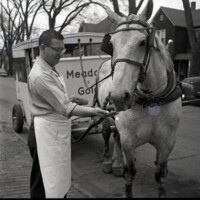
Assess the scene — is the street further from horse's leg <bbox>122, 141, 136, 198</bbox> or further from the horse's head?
the horse's head

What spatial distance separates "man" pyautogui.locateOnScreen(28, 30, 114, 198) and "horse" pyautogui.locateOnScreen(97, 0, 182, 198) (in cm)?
43

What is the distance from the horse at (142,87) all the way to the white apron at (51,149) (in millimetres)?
555

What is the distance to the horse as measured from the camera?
2.91 meters

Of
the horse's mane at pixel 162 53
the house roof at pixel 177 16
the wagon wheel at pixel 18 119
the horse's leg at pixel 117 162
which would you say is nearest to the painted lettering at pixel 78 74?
the horse's leg at pixel 117 162

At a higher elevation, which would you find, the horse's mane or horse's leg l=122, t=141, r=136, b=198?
the horse's mane

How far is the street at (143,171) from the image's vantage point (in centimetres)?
478

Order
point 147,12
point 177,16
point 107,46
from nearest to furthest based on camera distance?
point 147,12 → point 107,46 → point 177,16

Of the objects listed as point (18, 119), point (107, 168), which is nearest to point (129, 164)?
point (107, 168)

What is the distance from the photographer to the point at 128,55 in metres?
2.92

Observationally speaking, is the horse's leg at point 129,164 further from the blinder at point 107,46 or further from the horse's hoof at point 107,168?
the horse's hoof at point 107,168

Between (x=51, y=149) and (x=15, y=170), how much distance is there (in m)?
3.04

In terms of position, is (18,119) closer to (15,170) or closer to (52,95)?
(15,170)

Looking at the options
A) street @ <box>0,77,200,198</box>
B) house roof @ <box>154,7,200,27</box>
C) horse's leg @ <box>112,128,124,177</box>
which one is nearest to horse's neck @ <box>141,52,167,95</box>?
street @ <box>0,77,200,198</box>

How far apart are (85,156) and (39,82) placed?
13.4 ft
